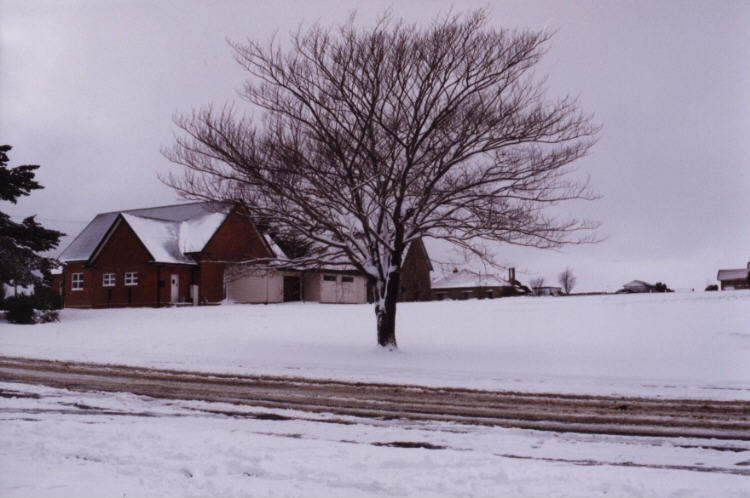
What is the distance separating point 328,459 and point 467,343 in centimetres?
1459

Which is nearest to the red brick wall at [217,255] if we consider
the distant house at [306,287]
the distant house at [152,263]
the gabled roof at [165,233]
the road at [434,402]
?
the distant house at [152,263]

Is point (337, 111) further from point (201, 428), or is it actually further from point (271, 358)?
point (201, 428)

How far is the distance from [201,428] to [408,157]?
10.5m

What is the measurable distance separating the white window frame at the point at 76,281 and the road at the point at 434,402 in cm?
3040

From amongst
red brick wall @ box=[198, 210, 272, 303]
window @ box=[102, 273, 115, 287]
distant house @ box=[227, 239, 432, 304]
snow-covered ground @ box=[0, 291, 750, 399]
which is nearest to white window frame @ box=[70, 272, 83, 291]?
window @ box=[102, 273, 115, 287]

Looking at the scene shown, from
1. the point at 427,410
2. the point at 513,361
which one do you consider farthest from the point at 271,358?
the point at 427,410

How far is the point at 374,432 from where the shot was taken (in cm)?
829

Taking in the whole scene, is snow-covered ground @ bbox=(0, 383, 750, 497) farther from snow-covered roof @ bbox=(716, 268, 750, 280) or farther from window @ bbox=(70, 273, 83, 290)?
snow-covered roof @ bbox=(716, 268, 750, 280)

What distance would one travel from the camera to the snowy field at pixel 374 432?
19.0ft

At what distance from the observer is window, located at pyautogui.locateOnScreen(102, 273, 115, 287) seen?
136ft

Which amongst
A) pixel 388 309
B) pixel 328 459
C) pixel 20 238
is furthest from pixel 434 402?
pixel 20 238

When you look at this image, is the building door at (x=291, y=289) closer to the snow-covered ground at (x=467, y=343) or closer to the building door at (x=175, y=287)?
the building door at (x=175, y=287)

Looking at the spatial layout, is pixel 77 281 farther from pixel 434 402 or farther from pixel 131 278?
pixel 434 402

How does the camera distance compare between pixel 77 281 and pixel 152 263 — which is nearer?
pixel 152 263
